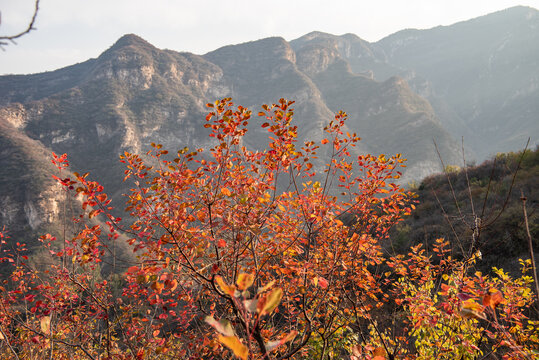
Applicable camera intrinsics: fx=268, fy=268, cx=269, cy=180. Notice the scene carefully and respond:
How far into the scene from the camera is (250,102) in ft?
436

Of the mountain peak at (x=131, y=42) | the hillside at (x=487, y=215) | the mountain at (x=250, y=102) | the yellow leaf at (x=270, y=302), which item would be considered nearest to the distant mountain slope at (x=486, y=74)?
the mountain at (x=250, y=102)

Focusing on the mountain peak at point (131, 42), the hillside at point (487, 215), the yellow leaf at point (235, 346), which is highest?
the mountain peak at point (131, 42)

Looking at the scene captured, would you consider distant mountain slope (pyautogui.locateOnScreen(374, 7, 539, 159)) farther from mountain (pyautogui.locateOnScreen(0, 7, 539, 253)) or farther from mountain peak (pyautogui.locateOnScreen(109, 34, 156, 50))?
mountain peak (pyautogui.locateOnScreen(109, 34, 156, 50))

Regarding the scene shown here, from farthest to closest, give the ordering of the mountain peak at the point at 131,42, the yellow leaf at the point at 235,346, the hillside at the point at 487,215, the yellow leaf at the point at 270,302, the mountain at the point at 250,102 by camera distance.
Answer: the mountain peak at the point at 131,42 < the mountain at the point at 250,102 < the hillside at the point at 487,215 < the yellow leaf at the point at 270,302 < the yellow leaf at the point at 235,346

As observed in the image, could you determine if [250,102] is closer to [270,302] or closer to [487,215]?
[487,215]

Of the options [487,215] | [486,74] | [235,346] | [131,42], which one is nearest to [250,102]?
[131,42]

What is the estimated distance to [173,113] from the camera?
10275 cm

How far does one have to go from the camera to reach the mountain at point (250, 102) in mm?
74444

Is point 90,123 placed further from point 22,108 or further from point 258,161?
point 258,161

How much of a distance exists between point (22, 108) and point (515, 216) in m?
116

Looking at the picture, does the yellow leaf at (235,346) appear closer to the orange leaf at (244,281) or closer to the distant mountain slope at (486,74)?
the orange leaf at (244,281)

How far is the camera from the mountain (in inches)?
2931

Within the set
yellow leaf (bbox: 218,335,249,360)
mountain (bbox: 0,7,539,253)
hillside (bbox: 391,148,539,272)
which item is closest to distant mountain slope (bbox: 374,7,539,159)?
mountain (bbox: 0,7,539,253)

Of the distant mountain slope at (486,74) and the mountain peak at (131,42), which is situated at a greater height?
the mountain peak at (131,42)
